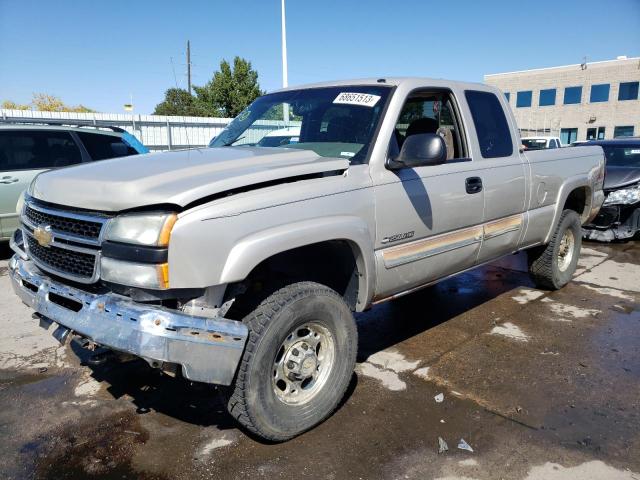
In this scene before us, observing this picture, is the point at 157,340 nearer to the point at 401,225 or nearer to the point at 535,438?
the point at 401,225

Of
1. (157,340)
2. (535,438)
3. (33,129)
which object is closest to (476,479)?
(535,438)

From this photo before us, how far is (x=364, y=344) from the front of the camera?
438 centimetres

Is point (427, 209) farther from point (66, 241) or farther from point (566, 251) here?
point (566, 251)

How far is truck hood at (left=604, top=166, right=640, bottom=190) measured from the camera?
801 centimetres

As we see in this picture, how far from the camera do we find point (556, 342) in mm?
4348

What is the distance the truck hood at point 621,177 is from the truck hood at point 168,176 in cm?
670

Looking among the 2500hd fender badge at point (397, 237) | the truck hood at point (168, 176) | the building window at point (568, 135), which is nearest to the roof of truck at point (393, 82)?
the truck hood at point (168, 176)

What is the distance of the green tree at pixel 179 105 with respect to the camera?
40.8 meters

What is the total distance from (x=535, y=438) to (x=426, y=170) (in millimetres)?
1806

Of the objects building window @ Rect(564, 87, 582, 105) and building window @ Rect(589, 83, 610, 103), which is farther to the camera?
building window @ Rect(564, 87, 582, 105)

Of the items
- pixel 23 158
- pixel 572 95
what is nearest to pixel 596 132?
pixel 572 95

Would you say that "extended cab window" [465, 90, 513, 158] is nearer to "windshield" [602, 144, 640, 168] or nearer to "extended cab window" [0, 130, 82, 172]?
"windshield" [602, 144, 640, 168]

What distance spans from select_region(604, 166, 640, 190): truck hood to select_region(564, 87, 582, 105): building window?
46249mm

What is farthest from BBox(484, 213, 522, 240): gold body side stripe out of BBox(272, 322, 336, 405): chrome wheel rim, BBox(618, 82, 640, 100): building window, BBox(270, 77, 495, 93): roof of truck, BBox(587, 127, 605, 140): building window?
BBox(618, 82, 640, 100): building window
